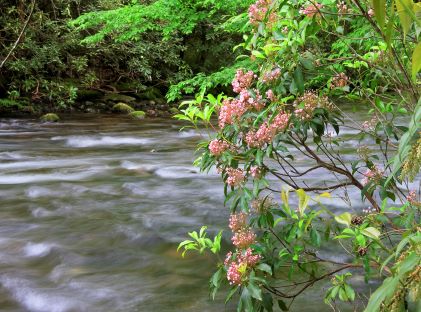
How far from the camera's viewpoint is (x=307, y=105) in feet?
6.32

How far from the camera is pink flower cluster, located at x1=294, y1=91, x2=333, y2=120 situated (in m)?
1.92

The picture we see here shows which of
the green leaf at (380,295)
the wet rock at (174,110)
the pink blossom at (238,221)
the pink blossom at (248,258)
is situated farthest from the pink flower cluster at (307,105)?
the wet rock at (174,110)

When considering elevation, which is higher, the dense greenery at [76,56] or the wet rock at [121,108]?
the dense greenery at [76,56]

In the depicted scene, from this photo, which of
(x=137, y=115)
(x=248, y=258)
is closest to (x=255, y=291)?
(x=248, y=258)

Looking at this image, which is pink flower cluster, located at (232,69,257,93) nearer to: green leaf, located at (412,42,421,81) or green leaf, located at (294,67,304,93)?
green leaf, located at (294,67,304,93)

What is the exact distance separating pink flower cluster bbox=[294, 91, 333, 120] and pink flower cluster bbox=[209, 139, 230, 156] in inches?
11.8

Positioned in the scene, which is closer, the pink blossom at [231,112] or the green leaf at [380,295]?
the green leaf at [380,295]

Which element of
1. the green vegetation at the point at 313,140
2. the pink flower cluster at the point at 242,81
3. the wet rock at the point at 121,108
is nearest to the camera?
the green vegetation at the point at 313,140

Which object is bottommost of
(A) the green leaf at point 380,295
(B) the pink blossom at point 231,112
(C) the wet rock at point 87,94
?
(C) the wet rock at point 87,94

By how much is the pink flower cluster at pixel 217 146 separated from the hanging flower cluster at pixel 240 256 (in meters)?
0.25

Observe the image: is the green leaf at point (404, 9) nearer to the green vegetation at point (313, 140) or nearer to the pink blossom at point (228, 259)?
the green vegetation at point (313, 140)

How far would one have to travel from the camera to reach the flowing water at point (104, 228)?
2.94 m

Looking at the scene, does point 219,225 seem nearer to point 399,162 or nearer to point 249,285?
point 249,285

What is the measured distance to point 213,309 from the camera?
2.77m
